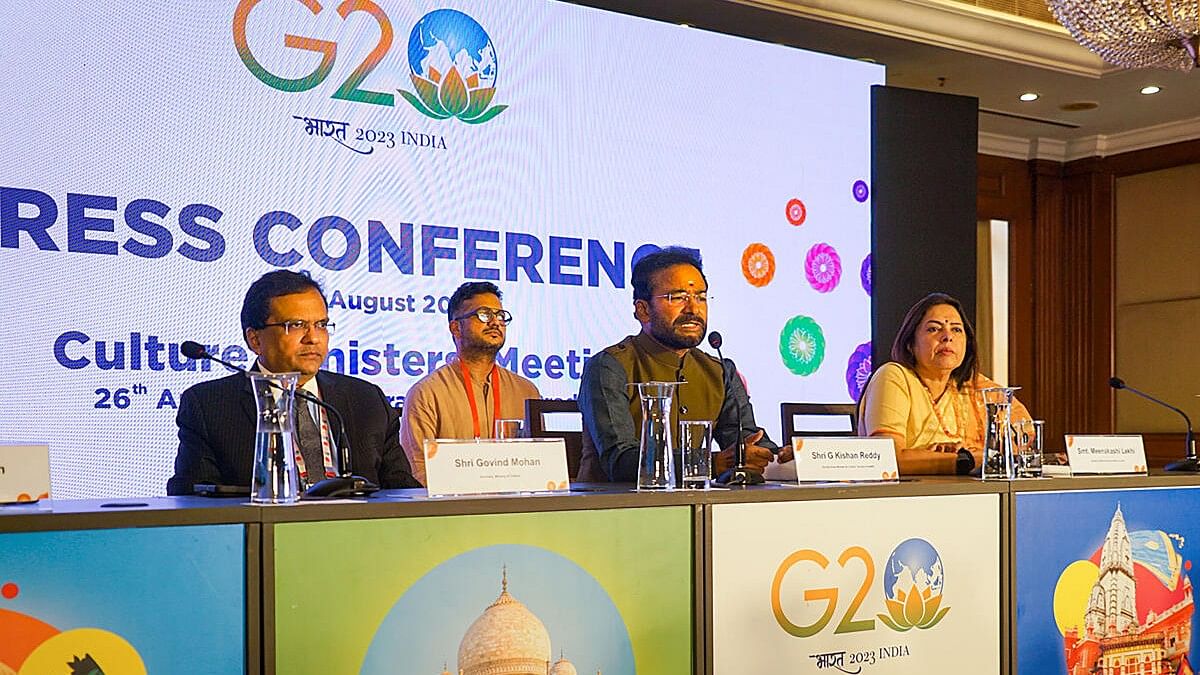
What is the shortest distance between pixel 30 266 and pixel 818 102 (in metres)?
2.92

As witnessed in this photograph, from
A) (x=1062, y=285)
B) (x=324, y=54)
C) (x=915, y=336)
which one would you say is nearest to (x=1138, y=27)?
(x=915, y=336)

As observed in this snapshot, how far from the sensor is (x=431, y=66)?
3.95 metres

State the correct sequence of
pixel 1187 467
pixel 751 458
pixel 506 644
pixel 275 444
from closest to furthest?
pixel 275 444 < pixel 506 644 < pixel 751 458 < pixel 1187 467

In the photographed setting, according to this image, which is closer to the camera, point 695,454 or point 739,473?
point 695,454

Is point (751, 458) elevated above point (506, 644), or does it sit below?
above

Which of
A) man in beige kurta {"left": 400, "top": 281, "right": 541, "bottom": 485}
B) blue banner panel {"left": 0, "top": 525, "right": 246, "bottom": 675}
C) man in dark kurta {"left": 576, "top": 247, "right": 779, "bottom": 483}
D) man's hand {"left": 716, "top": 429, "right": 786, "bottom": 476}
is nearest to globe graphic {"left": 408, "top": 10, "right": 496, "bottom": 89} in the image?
man in beige kurta {"left": 400, "top": 281, "right": 541, "bottom": 485}

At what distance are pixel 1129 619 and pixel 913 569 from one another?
1.91 ft

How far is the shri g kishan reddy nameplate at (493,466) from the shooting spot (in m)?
1.83

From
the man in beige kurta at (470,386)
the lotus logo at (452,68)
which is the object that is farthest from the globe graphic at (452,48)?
the man in beige kurta at (470,386)

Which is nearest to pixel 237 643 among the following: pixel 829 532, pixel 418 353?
pixel 829 532

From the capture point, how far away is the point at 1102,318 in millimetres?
6828

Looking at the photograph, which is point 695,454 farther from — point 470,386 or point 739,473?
point 470,386

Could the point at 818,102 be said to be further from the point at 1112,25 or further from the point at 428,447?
the point at 428,447

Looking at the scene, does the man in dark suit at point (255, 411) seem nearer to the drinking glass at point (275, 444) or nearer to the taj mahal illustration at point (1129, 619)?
the drinking glass at point (275, 444)
